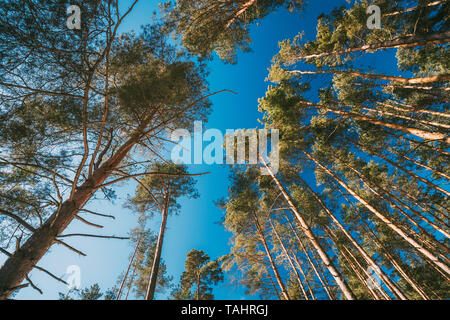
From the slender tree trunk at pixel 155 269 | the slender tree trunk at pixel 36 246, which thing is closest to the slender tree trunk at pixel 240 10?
the slender tree trunk at pixel 36 246

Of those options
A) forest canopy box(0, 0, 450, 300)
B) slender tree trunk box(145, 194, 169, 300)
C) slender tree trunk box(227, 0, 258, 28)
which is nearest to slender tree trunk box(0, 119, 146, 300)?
forest canopy box(0, 0, 450, 300)

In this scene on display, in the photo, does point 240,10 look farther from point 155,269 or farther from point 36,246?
point 155,269

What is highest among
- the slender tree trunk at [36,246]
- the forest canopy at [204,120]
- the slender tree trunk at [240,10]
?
the slender tree trunk at [240,10]

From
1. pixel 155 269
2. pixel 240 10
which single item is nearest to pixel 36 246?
pixel 155 269

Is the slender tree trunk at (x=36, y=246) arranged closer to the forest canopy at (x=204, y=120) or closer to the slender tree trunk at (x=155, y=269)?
the forest canopy at (x=204, y=120)

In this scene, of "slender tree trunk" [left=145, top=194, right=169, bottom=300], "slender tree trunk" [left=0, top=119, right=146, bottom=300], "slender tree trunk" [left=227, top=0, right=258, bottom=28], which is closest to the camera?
"slender tree trunk" [left=0, top=119, right=146, bottom=300]

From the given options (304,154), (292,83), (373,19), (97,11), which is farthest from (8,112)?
(373,19)

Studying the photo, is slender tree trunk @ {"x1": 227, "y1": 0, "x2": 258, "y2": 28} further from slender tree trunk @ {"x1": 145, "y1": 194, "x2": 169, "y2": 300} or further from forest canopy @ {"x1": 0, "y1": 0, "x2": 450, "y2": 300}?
slender tree trunk @ {"x1": 145, "y1": 194, "x2": 169, "y2": 300}

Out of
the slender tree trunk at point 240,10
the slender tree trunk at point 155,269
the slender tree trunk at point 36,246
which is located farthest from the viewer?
the slender tree trunk at point 240,10

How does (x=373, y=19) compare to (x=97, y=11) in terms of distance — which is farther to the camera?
(x=373, y=19)
